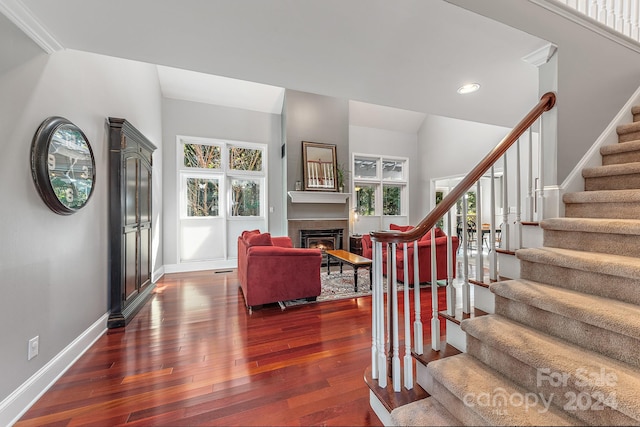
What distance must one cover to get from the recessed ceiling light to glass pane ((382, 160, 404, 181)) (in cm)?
475

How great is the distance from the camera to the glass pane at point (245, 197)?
5.74m

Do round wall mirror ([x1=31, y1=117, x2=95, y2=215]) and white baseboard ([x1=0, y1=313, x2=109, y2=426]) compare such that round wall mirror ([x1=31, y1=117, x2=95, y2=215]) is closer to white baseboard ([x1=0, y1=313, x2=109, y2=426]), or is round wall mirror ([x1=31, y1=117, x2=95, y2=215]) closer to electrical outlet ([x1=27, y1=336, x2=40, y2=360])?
electrical outlet ([x1=27, y1=336, x2=40, y2=360])

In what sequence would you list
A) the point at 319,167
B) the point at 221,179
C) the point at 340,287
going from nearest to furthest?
1. the point at 340,287
2. the point at 221,179
3. the point at 319,167

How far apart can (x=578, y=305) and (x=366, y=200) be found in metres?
5.89

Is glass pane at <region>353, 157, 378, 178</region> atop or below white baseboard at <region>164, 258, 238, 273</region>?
atop

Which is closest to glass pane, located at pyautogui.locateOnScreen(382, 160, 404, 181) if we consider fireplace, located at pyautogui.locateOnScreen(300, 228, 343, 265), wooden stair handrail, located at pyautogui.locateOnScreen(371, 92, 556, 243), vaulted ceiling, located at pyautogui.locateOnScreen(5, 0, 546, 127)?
fireplace, located at pyautogui.locateOnScreen(300, 228, 343, 265)

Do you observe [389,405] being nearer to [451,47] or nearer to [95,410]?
[95,410]

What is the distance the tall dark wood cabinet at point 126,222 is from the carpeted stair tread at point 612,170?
14.2 ft

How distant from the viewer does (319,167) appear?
18.9 feet

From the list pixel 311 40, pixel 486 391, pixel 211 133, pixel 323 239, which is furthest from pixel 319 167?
pixel 486 391

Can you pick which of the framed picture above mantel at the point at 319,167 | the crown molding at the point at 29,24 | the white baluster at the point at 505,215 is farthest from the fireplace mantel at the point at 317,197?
the white baluster at the point at 505,215

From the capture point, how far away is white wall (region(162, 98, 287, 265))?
5.14 metres

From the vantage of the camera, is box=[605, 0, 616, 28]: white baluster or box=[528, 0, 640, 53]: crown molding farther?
box=[605, 0, 616, 28]: white baluster

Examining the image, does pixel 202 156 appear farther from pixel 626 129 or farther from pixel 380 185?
pixel 626 129
